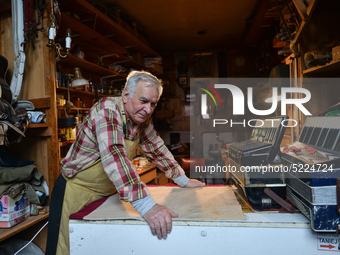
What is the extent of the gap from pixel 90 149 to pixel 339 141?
1187 mm

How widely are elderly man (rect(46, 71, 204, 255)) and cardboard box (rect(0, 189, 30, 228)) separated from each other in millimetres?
413

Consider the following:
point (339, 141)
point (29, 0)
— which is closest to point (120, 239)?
point (339, 141)

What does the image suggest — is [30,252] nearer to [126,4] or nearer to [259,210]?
[259,210]

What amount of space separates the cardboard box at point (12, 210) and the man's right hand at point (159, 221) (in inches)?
44.9

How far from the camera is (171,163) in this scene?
1.65 metres

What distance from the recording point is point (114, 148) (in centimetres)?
120

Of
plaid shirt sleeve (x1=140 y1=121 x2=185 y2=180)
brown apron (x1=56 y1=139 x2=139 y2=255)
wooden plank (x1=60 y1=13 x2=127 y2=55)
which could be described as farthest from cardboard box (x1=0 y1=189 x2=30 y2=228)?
wooden plank (x1=60 y1=13 x2=127 y2=55)

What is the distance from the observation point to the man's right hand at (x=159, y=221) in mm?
1040

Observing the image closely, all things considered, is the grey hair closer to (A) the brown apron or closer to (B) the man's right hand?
(A) the brown apron

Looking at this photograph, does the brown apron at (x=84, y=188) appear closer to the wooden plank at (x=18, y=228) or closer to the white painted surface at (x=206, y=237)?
the white painted surface at (x=206, y=237)

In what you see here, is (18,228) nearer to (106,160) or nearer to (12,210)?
(12,210)

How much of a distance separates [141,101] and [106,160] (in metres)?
0.38

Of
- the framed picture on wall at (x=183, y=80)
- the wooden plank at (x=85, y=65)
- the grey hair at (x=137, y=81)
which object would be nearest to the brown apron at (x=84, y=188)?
the grey hair at (x=137, y=81)

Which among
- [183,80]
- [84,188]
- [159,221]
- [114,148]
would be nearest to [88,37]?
[84,188]
